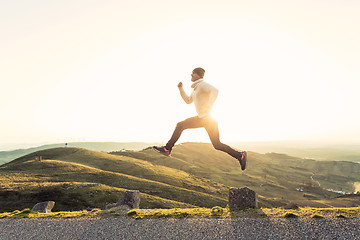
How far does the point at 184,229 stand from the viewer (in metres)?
13.2

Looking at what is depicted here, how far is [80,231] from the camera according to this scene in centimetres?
1422

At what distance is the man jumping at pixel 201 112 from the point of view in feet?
23.7

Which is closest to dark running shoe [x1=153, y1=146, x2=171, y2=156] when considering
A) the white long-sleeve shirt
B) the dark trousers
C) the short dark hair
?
the dark trousers

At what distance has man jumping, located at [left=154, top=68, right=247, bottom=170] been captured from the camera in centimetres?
723

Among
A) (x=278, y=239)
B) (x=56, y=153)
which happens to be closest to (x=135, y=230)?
(x=278, y=239)

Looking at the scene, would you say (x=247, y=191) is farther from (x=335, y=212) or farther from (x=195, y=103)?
(x=195, y=103)

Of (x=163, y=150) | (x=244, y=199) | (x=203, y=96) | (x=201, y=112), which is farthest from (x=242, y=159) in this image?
(x=244, y=199)

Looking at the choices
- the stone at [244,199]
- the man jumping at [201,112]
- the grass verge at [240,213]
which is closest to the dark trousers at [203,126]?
the man jumping at [201,112]

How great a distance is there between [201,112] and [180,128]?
0.86 metres

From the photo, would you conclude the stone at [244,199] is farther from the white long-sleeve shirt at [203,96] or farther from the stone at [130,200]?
the white long-sleeve shirt at [203,96]

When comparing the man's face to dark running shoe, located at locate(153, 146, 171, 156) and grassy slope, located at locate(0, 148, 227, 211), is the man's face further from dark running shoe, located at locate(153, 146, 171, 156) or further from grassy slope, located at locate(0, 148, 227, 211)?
grassy slope, located at locate(0, 148, 227, 211)

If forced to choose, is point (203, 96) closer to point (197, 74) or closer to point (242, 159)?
point (197, 74)

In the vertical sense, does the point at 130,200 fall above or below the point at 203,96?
below

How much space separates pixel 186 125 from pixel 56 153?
12167cm
